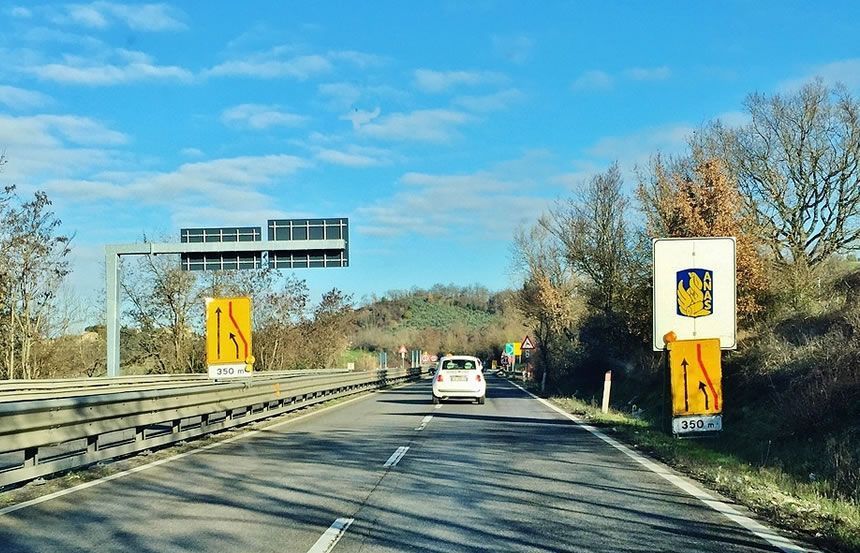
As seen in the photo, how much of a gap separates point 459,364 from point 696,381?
47.9 ft

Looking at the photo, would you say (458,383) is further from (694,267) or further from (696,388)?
(696,388)

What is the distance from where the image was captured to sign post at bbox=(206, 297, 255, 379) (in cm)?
2038

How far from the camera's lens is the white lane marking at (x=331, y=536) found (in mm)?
6827

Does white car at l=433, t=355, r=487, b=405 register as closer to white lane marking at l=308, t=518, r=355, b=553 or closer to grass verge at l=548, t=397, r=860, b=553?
grass verge at l=548, t=397, r=860, b=553

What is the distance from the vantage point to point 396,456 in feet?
42.9

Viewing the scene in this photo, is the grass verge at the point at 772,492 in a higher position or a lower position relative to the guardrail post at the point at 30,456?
lower

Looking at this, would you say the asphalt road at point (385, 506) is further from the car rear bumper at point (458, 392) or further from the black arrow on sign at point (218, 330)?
the car rear bumper at point (458, 392)

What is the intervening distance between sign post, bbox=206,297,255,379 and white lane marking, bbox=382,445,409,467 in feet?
23.9

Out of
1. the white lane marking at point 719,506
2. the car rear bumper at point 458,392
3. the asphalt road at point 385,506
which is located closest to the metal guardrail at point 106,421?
the asphalt road at point 385,506

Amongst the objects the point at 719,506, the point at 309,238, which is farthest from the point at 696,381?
the point at 309,238

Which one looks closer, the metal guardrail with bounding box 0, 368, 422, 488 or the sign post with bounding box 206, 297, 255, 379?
the metal guardrail with bounding box 0, 368, 422, 488

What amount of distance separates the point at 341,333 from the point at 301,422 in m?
34.5

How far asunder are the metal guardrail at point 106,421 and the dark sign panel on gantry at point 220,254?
870 centimetres

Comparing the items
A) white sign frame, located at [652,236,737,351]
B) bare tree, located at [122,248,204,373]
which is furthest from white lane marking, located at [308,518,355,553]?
bare tree, located at [122,248,204,373]
